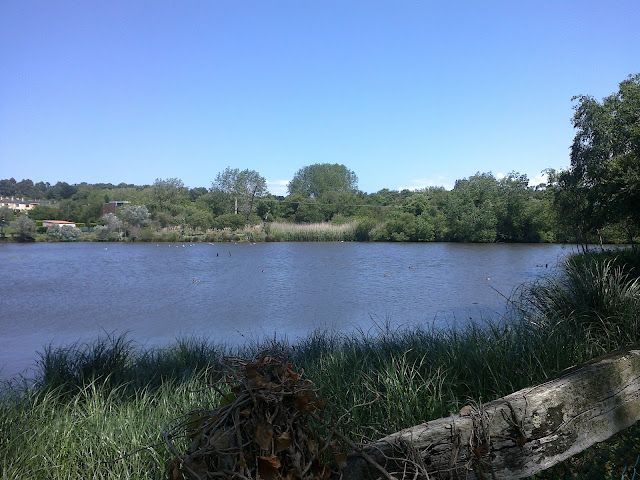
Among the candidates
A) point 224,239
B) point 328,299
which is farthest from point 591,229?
point 224,239

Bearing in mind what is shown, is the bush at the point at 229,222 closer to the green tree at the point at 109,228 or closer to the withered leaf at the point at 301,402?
the green tree at the point at 109,228

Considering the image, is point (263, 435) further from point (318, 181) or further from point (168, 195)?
point (318, 181)

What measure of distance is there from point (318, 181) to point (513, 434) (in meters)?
83.3

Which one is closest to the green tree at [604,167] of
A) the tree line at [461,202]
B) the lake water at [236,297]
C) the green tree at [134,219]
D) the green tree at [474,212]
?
the tree line at [461,202]

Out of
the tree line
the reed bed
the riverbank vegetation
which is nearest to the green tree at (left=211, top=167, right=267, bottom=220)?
the tree line

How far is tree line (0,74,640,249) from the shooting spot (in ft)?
50.1

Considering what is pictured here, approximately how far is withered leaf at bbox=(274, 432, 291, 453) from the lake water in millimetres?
6028

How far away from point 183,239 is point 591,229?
38.3 meters

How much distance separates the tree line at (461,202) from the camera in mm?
15281

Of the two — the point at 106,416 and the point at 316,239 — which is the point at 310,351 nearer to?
the point at 106,416

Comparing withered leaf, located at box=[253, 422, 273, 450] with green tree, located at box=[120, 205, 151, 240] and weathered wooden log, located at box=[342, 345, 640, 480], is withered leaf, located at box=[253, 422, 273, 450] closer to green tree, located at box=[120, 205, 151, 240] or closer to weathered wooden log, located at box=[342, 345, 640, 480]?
weathered wooden log, located at box=[342, 345, 640, 480]

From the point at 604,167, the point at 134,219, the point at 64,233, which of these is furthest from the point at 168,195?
the point at 604,167

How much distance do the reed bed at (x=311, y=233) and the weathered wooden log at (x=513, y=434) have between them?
46281mm

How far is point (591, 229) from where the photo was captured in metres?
16.4
